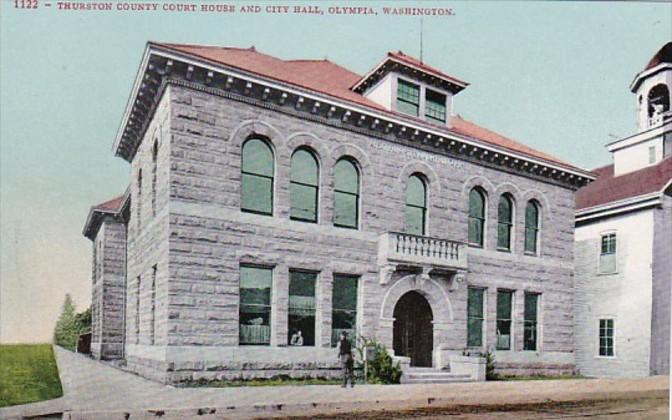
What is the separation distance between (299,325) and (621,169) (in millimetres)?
6377

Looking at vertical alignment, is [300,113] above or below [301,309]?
above

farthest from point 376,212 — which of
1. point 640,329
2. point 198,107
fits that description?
point 640,329

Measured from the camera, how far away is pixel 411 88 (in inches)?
461

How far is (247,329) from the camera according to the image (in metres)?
10.1

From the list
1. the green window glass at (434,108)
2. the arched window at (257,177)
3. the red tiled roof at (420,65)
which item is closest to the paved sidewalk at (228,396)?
the arched window at (257,177)

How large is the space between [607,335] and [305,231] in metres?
6.04

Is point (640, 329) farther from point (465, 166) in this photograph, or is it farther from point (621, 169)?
point (465, 166)

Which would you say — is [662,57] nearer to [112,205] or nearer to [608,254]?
[608,254]

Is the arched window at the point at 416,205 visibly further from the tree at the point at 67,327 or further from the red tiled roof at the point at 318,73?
the tree at the point at 67,327

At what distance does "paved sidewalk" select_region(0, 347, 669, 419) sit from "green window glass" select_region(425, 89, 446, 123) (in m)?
4.52

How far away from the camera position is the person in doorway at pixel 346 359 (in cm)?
1033

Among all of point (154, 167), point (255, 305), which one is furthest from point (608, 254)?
point (154, 167)

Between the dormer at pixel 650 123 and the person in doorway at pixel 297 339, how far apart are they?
224 inches

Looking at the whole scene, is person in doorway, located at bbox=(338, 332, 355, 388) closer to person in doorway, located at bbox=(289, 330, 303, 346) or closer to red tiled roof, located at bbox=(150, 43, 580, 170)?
person in doorway, located at bbox=(289, 330, 303, 346)
